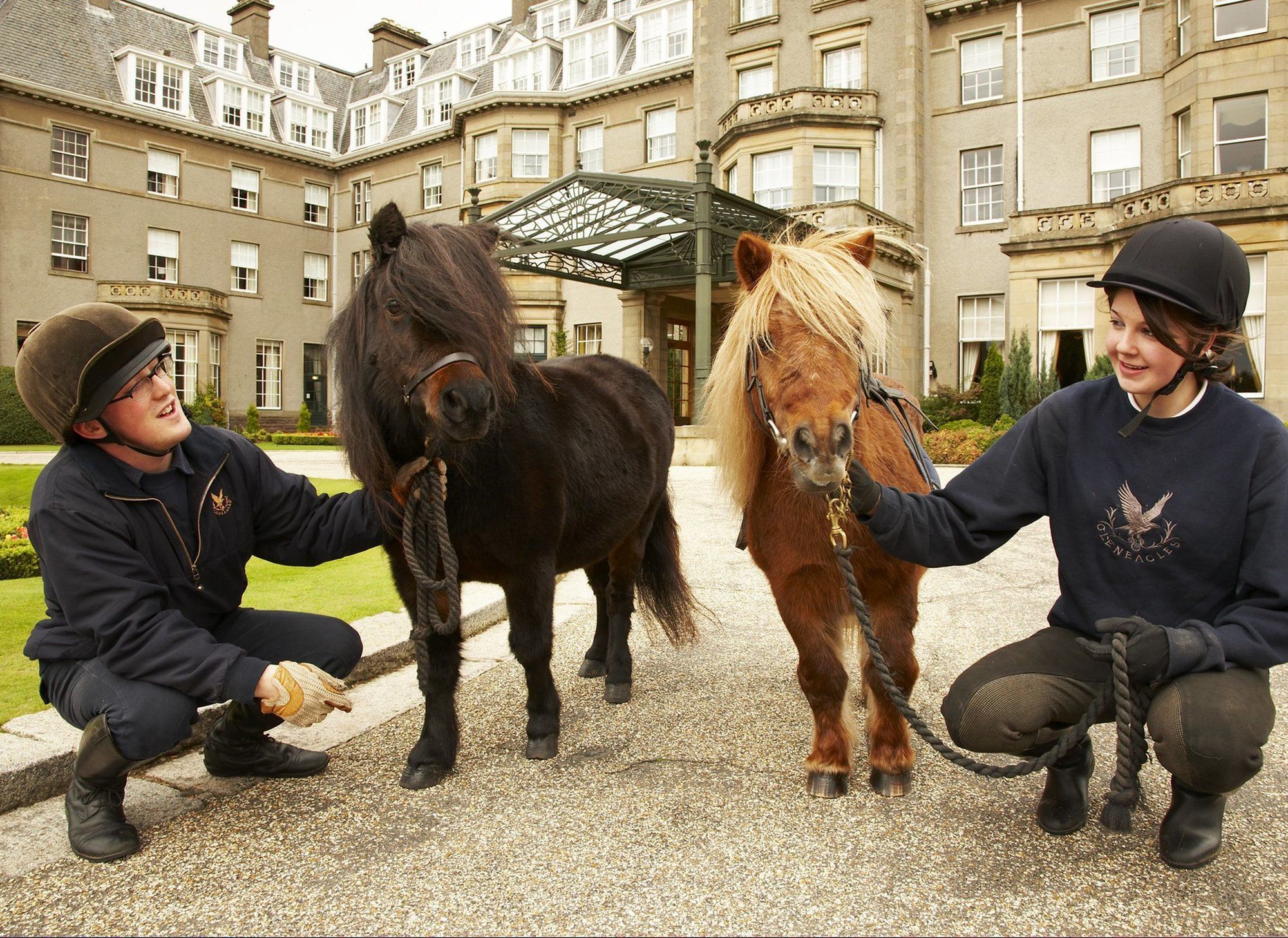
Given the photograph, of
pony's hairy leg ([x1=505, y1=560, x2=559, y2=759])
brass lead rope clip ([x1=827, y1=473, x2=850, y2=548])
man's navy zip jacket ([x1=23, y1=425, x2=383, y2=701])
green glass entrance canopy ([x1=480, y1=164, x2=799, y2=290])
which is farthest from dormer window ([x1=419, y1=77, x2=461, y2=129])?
brass lead rope clip ([x1=827, y1=473, x2=850, y2=548])

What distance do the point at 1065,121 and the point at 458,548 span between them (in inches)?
955

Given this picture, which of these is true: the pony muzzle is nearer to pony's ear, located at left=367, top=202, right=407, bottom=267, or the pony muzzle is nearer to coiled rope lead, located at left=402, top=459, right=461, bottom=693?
coiled rope lead, located at left=402, top=459, right=461, bottom=693

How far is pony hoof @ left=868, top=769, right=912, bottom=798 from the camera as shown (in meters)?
2.79

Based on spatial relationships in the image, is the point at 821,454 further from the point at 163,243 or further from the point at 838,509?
the point at 163,243

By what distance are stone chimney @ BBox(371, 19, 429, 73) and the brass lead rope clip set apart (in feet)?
139

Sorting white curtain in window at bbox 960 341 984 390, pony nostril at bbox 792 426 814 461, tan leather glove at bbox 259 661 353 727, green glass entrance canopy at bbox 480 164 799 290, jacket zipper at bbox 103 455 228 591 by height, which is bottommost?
tan leather glove at bbox 259 661 353 727

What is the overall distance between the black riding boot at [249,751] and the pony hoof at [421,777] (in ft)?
1.15

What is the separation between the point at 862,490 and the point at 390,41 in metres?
43.6

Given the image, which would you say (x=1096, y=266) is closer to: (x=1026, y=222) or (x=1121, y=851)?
(x=1026, y=222)

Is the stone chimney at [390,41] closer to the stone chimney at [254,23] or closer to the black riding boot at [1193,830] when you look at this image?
the stone chimney at [254,23]

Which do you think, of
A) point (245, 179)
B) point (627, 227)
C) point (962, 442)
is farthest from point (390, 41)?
point (962, 442)

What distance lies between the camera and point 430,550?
2.88 metres


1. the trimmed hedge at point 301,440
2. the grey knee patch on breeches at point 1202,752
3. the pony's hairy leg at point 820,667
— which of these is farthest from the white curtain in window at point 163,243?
the grey knee patch on breeches at point 1202,752

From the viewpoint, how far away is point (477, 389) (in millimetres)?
Result: 2420
